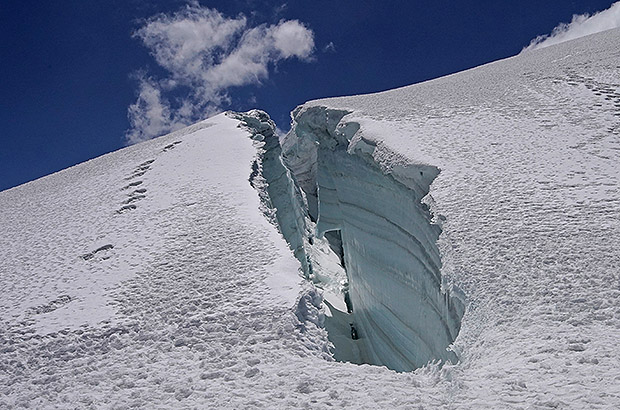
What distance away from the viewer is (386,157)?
5.29 metres

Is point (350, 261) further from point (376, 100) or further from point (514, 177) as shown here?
point (514, 177)

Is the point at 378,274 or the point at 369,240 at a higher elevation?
the point at 369,240

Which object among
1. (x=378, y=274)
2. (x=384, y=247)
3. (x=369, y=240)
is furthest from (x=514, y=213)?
(x=369, y=240)

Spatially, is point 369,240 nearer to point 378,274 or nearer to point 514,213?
point 378,274

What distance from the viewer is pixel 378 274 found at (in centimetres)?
720

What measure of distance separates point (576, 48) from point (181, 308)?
10.4m

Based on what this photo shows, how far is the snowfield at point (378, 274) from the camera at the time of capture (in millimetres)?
1904

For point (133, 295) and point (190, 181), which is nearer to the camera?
point (133, 295)

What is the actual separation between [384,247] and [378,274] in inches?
25.2

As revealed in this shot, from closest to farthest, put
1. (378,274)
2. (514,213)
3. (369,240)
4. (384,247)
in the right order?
(514,213), (384,247), (378,274), (369,240)

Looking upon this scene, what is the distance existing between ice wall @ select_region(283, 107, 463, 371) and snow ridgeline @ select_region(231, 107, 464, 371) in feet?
0.04

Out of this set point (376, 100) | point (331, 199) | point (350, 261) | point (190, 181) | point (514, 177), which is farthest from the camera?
point (331, 199)

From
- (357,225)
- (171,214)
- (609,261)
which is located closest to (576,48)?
(357,225)

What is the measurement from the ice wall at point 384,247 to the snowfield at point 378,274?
62mm
